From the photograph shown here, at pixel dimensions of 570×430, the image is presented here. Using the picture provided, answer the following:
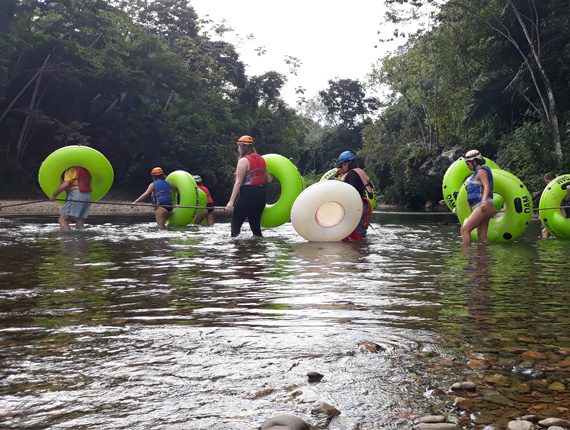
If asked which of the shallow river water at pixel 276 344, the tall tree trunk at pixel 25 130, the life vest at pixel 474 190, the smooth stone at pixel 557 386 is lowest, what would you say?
the shallow river water at pixel 276 344

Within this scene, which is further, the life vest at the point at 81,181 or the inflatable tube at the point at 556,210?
the life vest at the point at 81,181

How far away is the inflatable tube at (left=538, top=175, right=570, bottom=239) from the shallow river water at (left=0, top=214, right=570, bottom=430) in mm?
5080

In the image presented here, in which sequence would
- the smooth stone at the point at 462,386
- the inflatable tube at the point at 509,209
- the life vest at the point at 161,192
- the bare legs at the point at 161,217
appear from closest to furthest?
the smooth stone at the point at 462,386, the inflatable tube at the point at 509,209, the bare legs at the point at 161,217, the life vest at the point at 161,192

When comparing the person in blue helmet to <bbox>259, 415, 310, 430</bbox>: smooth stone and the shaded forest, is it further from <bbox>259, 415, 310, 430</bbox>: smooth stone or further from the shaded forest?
the shaded forest

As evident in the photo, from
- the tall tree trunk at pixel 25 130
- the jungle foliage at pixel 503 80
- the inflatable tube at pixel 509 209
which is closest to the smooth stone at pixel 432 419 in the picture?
the inflatable tube at pixel 509 209

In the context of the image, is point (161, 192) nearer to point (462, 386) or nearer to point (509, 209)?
point (509, 209)

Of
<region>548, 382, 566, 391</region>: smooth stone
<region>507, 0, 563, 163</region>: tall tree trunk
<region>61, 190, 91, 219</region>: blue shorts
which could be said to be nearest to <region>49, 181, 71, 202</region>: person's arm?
<region>61, 190, 91, 219</region>: blue shorts

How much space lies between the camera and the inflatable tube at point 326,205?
9.26 metres

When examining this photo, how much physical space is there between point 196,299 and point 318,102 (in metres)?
94.0

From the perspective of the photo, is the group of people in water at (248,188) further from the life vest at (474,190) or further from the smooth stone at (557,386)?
the smooth stone at (557,386)

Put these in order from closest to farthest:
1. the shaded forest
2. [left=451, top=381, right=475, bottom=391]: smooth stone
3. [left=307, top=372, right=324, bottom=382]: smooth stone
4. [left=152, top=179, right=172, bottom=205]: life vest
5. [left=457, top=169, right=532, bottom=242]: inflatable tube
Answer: [left=451, top=381, right=475, bottom=391]: smooth stone < [left=307, top=372, right=324, bottom=382]: smooth stone < [left=457, top=169, right=532, bottom=242]: inflatable tube < [left=152, top=179, right=172, bottom=205]: life vest < the shaded forest

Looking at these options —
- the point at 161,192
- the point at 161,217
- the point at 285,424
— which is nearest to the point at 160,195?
the point at 161,192

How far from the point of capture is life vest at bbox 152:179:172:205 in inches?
513

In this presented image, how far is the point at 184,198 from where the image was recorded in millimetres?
13430
